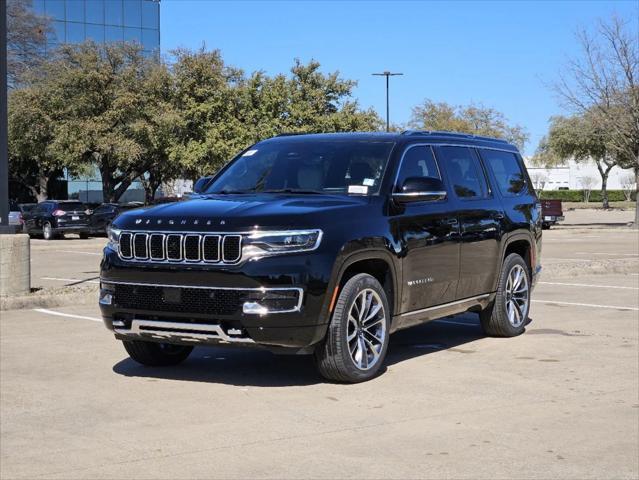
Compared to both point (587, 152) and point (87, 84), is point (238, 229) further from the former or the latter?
point (587, 152)

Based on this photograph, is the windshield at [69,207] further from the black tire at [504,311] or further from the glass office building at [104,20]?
the glass office building at [104,20]

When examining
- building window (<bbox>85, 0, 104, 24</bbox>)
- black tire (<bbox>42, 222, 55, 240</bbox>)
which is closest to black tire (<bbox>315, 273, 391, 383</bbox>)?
black tire (<bbox>42, 222, 55, 240</bbox>)

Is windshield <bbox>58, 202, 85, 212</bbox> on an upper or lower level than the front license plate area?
upper

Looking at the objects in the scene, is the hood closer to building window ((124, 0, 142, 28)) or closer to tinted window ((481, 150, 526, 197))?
tinted window ((481, 150, 526, 197))

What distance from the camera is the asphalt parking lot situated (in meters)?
4.93

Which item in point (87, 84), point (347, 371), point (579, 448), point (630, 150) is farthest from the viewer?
point (87, 84)

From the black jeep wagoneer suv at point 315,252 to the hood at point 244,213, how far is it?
0.01 metres

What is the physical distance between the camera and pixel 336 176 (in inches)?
294

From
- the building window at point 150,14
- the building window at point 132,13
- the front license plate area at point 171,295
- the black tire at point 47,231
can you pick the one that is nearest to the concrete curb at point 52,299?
the front license plate area at point 171,295

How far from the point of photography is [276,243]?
6.32m

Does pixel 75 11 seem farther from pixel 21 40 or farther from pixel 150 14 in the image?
pixel 21 40

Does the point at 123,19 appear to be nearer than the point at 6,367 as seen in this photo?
No

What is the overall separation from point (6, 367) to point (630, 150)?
3329cm

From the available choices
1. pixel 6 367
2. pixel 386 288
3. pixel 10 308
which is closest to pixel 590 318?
pixel 386 288
